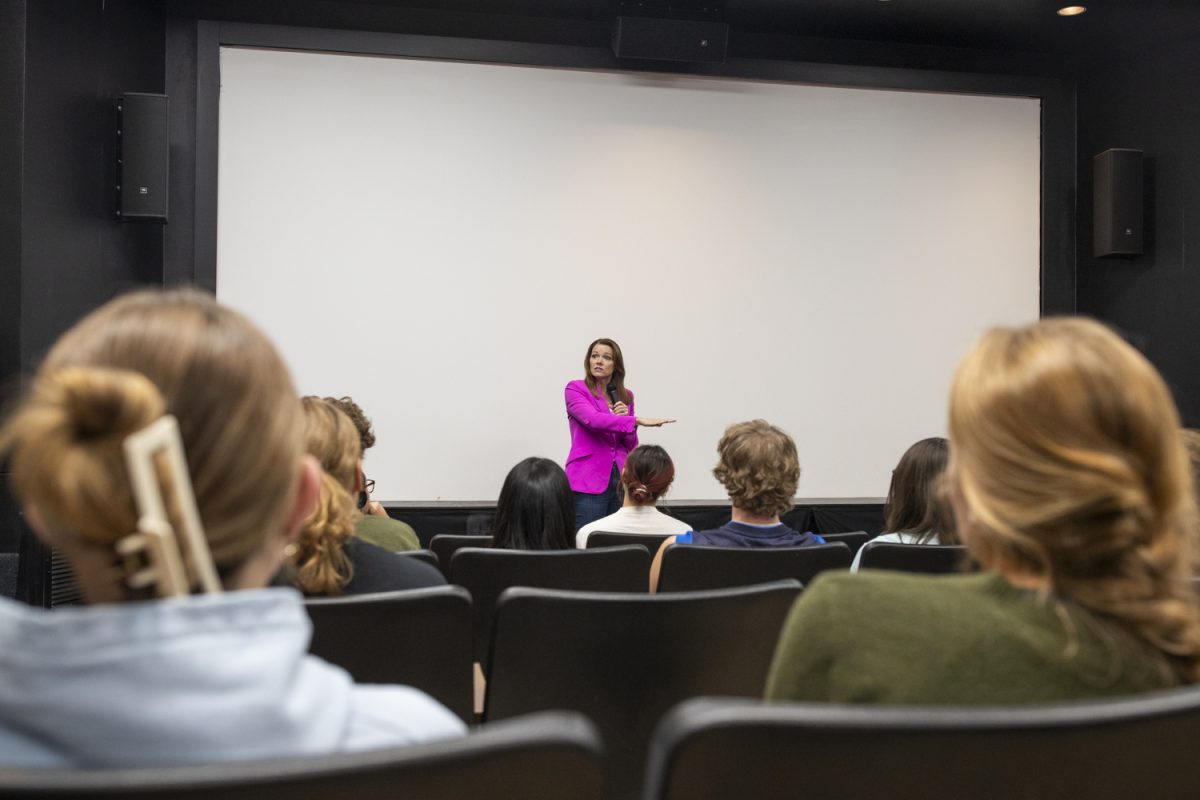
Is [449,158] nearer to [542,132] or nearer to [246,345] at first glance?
[542,132]

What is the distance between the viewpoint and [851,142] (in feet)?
19.2

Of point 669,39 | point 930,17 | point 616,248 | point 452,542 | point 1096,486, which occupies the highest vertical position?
point 930,17

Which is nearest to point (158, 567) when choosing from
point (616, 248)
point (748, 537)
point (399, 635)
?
point (399, 635)

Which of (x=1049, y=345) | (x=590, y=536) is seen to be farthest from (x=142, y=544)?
(x=590, y=536)

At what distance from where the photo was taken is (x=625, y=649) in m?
1.45

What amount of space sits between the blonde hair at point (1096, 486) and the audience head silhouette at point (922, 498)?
1.52 metres

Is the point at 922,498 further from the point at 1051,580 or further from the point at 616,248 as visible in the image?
the point at 616,248

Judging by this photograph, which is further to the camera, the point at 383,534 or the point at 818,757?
the point at 383,534

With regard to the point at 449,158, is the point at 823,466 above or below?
below

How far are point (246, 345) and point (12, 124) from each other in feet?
12.5

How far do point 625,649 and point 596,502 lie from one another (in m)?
3.79

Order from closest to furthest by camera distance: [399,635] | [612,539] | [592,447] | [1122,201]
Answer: [399,635] → [612,539] → [592,447] → [1122,201]

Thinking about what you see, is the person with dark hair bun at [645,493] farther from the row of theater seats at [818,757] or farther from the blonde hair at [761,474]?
the row of theater seats at [818,757]

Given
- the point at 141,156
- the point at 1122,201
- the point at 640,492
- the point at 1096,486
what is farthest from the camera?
the point at 1122,201
